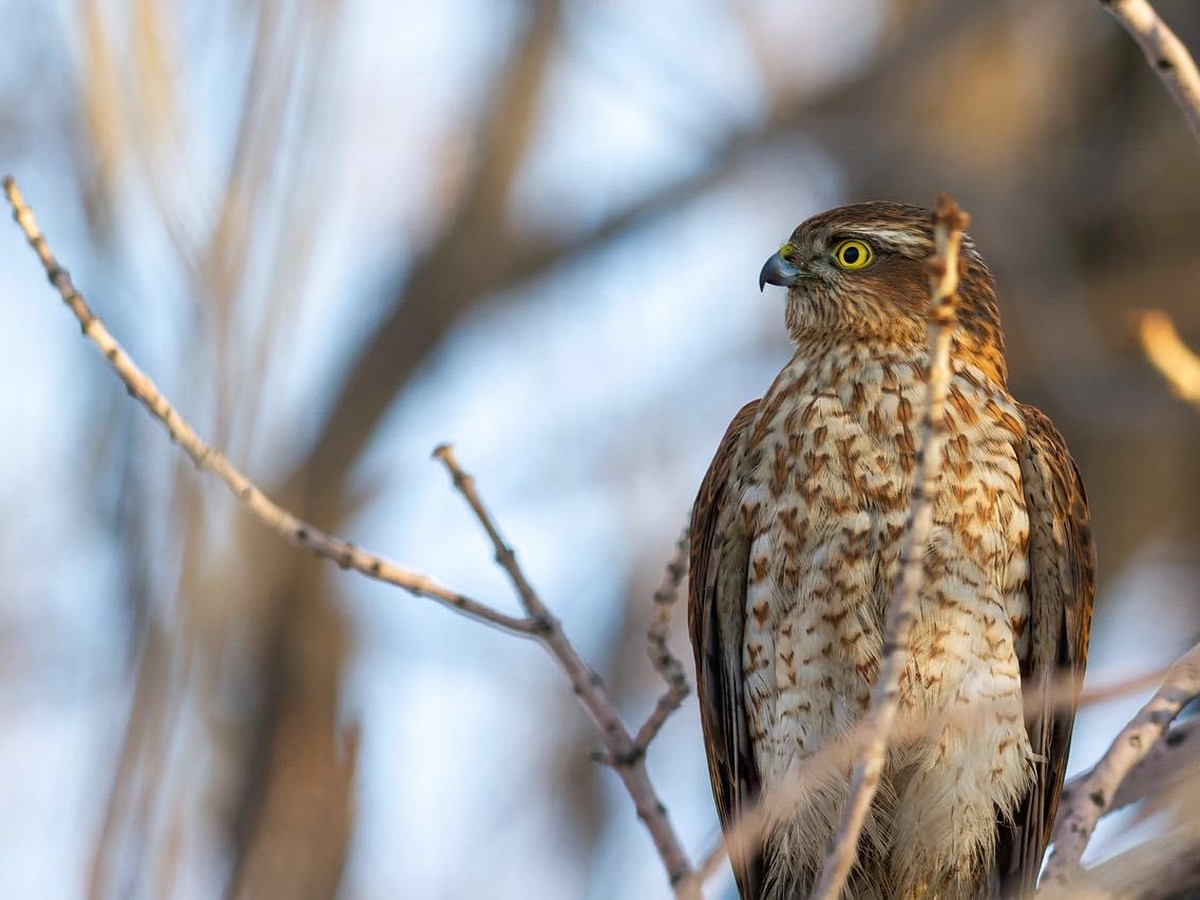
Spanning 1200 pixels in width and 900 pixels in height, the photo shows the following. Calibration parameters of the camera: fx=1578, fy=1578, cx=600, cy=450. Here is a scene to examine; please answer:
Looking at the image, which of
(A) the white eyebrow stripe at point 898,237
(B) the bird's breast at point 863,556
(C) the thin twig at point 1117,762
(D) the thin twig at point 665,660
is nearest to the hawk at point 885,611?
(B) the bird's breast at point 863,556

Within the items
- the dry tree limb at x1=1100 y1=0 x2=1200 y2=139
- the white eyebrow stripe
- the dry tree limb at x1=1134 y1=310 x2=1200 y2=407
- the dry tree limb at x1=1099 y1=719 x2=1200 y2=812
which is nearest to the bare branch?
the dry tree limb at x1=1099 y1=719 x2=1200 y2=812

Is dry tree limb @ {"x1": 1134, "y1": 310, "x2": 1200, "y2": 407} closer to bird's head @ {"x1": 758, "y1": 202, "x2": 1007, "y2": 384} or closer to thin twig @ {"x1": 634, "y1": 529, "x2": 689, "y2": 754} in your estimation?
thin twig @ {"x1": 634, "y1": 529, "x2": 689, "y2": 754}

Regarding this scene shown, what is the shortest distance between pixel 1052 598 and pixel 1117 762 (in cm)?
157

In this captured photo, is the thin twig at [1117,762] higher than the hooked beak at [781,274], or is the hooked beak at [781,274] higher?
the hooked beak at [781,274]

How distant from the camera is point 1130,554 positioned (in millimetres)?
7277

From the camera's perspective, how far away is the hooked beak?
16.5 feet

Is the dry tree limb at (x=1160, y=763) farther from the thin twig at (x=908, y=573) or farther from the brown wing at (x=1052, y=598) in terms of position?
the thin twig at (x=908, y=573)

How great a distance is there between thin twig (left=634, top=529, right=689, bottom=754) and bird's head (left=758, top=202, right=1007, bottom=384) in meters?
1.68

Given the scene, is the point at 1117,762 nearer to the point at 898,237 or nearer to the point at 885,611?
the point at 885,611

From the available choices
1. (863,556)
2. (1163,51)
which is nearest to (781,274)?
(863,556)

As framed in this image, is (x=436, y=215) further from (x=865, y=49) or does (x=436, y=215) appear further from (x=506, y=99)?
(x=865, y=49)

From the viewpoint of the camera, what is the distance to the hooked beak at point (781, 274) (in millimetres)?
5039

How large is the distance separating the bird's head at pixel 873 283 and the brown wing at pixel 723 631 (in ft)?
1.56

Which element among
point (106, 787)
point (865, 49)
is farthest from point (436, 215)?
point (106, 787)
